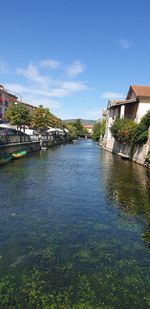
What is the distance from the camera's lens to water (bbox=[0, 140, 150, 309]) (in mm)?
7280

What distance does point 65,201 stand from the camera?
16234mm

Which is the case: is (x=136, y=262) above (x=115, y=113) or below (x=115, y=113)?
below

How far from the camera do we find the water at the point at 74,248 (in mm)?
7280

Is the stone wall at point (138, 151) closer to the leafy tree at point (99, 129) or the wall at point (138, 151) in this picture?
the wall at point (138, 151)

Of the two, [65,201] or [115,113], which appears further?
[115,113]

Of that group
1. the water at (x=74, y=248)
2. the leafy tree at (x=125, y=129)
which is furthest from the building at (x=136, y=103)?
the water at (x=74, y=248)

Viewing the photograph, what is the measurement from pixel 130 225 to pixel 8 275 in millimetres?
6744

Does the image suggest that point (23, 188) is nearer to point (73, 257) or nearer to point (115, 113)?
point (73, 257)

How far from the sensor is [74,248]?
10008 millimetres

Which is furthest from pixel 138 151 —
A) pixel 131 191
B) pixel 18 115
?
pixel 18 115

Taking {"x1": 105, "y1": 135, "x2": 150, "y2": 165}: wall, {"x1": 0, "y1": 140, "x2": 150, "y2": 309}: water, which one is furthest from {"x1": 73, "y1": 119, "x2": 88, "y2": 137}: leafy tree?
{"x1": 0, "y1": 140, "x2": 150, "y2": 309}: water

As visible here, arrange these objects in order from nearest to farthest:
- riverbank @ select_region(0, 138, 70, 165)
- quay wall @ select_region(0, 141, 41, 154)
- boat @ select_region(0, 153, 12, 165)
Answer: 1. boat @ select_region(0, 153, 12, 165)
2. riverbank @ select_region(0, 138, 70, 165)
3. quay wall @ select_region(0, 141, 41, 154)

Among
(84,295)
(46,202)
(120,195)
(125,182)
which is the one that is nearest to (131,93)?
(125,182)

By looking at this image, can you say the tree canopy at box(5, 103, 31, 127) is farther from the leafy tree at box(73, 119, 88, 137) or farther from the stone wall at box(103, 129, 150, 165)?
the leafy tree at box(73, 119, 88, 137)
